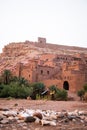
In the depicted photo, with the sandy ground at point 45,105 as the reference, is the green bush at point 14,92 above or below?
above

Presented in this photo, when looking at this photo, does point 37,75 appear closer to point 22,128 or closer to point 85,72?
point 85,72

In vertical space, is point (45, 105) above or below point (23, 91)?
below

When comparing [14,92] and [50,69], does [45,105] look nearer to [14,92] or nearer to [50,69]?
[14,92]

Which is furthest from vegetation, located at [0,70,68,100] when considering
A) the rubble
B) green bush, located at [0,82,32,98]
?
the rubble

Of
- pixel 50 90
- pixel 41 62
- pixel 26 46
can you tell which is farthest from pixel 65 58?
pixel 50 90

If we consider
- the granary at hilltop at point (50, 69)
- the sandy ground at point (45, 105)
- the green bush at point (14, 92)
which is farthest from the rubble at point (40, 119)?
the granary at hilltop at point (50, 69)

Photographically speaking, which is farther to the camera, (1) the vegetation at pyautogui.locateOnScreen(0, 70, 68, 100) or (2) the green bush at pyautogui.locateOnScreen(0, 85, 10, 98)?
(2) the green bush at pyautogui.locateOnScreen(0, 85, 10, 98)

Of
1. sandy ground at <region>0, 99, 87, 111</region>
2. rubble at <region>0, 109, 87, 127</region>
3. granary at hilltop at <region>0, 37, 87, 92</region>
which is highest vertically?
granary at hilltop at <region>0, 37, 87, 92</region>

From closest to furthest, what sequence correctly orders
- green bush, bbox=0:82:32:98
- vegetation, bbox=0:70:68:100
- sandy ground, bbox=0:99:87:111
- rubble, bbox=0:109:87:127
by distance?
rubble, bbox=0:109:87:127, sandy ground, bbox=0:99:87:111, green bush, bbox=0:82:32:98, vegetation, bbox=0:70:68:100

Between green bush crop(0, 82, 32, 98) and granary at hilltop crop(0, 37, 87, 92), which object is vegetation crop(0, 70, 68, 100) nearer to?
green bush crop(0, 82, 32, 98)

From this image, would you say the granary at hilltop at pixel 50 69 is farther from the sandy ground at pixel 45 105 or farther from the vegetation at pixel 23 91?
the sandy ground at pixel 45 105

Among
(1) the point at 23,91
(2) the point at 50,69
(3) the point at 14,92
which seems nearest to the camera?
(3) the point at 14,92

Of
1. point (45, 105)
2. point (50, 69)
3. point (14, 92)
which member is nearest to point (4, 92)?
point (14, 92)

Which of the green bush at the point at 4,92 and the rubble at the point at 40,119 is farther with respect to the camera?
the green bush at the point at 4,92
